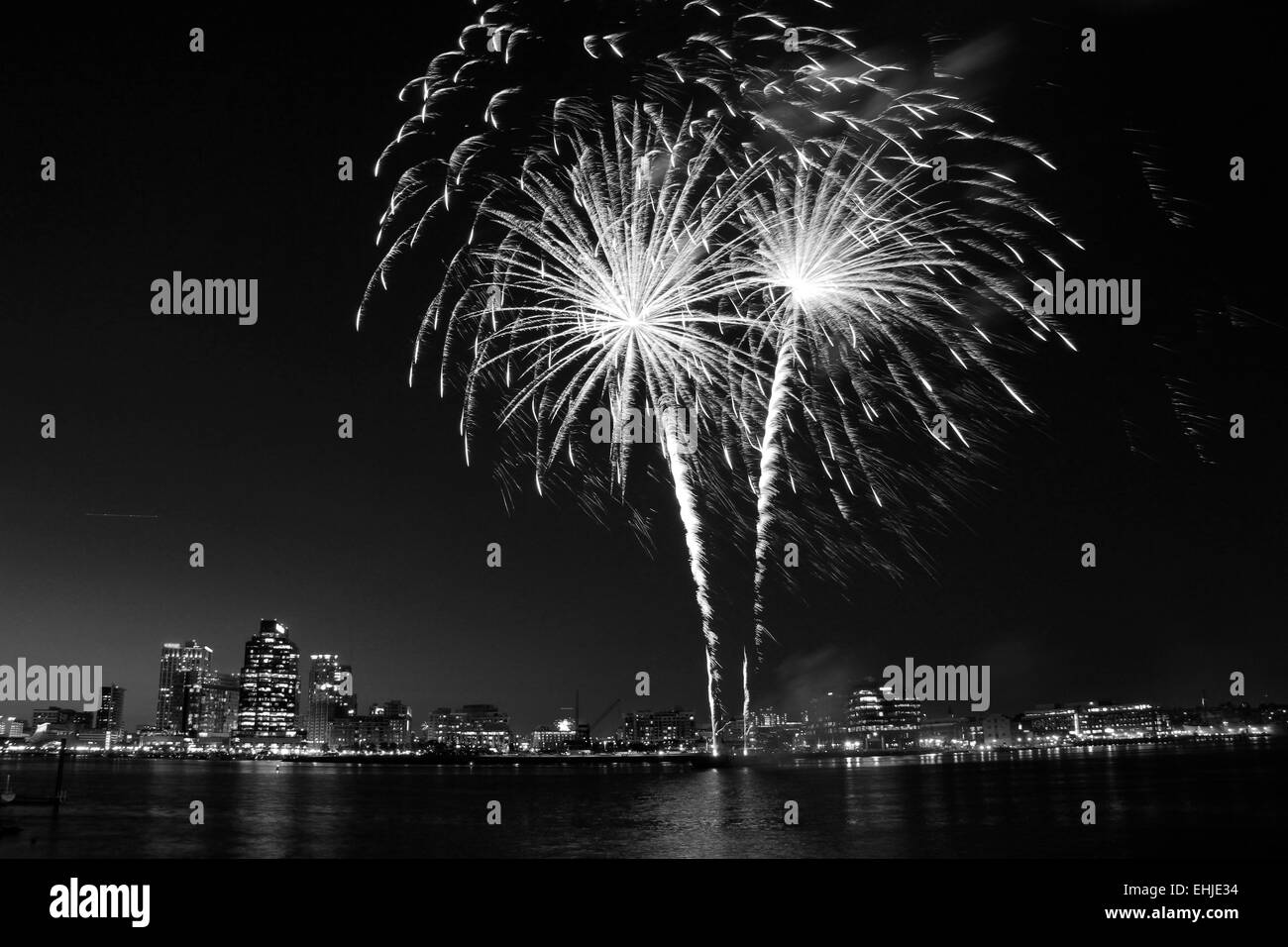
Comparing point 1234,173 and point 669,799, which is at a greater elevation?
point 1234,173
